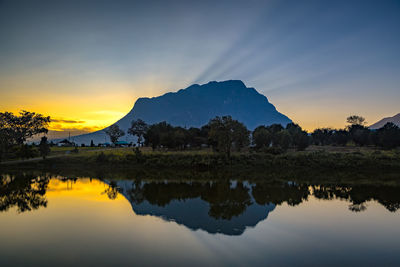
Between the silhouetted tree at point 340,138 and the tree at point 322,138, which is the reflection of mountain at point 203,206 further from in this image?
the tree at point 322,138

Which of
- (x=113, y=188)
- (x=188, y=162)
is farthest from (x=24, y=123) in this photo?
(x=113, y=188)

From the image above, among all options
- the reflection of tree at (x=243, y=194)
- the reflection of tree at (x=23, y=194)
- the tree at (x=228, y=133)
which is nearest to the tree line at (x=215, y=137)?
the tree at (x=228, y=133)

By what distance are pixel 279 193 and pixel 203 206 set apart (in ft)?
36.9

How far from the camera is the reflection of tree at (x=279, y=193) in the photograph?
25566mm

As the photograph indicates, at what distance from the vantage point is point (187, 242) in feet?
47.8

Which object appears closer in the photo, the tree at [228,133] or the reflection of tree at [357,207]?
the reflection of tree at [357,207]

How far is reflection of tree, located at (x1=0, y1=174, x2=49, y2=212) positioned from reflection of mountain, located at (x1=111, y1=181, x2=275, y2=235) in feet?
29.4

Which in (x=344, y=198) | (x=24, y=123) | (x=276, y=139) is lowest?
(x=344, y=198)

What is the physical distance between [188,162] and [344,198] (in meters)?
32.0

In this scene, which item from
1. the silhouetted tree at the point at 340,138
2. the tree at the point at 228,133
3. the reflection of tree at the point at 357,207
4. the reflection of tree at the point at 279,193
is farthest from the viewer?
the silhouetted tree at the point at 340,138

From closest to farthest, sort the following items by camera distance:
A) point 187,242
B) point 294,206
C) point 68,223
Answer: point 187,242
point 68,223
point 294,206

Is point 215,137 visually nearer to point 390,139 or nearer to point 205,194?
point 205,194

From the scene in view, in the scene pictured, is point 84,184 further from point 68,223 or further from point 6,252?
point 6,252

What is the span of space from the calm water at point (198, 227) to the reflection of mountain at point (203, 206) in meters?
0.09
